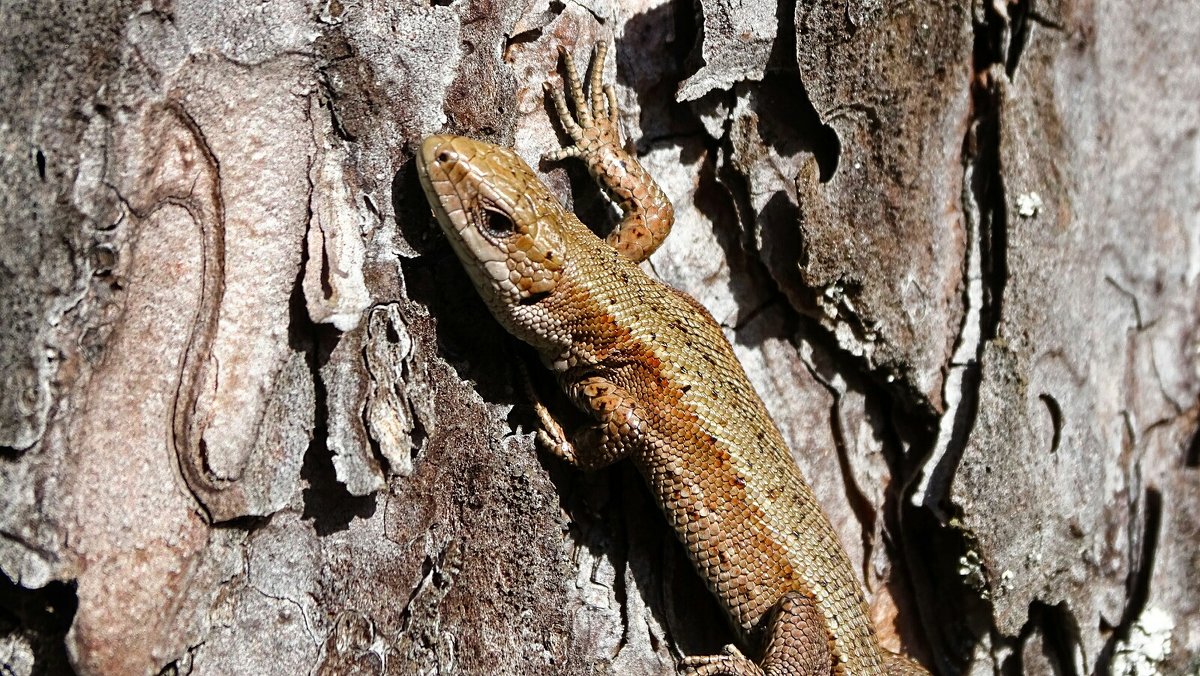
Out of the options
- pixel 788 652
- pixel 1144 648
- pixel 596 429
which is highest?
pixel 1144 648

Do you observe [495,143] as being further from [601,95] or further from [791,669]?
[791,669]

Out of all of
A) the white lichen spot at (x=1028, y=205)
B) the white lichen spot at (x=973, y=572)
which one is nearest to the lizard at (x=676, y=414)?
the white lichen spot at (x=973, y=572)

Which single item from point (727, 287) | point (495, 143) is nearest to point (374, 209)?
point (495, 143)

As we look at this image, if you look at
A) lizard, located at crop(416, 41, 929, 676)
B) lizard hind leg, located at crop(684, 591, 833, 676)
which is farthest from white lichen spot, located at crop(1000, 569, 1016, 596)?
lizard hind leg, located at crop(684, 591, 833, 676)

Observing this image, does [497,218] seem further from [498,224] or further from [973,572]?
[973,572]

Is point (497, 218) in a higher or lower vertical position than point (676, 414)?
higher

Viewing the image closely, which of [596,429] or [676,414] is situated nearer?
[596,429]

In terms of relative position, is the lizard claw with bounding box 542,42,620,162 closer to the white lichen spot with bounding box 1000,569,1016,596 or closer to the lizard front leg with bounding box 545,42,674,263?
the lizard front leg with bounding box 545,42,674,263

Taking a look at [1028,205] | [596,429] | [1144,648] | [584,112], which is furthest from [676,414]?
[1144,648]

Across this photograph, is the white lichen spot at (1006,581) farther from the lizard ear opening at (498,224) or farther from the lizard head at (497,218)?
the lizard ear opening at (498,224)
